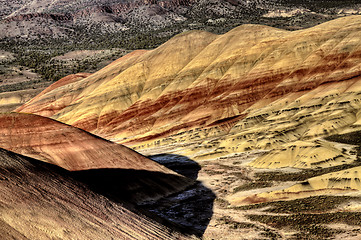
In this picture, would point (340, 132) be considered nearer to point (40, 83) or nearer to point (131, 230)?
point (131, 230)

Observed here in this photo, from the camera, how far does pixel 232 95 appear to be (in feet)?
299

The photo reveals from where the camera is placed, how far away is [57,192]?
81.1ft

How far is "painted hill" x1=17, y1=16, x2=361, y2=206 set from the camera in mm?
68062

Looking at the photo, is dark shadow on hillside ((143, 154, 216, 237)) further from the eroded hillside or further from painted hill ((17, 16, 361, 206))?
painted hill ((17, 16, 361, 206))

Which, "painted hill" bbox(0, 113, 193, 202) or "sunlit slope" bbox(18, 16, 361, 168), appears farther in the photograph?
"sunlit slope" bbox(18, 16, 361, 168)

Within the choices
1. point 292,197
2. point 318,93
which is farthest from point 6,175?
point 318,93

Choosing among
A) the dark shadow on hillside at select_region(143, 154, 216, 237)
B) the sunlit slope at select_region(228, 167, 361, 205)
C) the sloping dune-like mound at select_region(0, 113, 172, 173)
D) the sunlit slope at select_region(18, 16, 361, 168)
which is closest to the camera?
the dark shadow on hillside at select_region(143, 154, 216, 237)

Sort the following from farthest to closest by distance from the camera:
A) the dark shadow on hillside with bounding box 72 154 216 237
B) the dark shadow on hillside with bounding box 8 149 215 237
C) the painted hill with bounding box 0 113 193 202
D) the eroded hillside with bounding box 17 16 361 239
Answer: the painted hill with bounding box 0 113 193 202 → the eroded hillside with bounding box 17 16 361 239 → the dark shadow on hillside with bounding box 72 154 216 237 → the dark shadow on hillside with bounding box 8 149 215 237

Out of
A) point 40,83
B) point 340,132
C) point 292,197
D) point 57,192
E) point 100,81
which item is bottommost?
point 40,83

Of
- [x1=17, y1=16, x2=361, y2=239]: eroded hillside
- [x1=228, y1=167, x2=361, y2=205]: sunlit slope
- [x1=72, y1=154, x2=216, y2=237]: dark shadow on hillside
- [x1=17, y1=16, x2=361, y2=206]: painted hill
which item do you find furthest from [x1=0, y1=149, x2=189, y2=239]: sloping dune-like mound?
[x1=17, y1=16, x2=361, y2=206]: painted hill

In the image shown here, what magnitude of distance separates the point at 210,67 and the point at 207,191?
199ft

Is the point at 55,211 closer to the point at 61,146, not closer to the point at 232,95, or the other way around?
the point at 61,146

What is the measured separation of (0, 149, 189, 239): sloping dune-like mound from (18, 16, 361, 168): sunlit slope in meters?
32.6

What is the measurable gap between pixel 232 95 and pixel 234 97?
873mm
